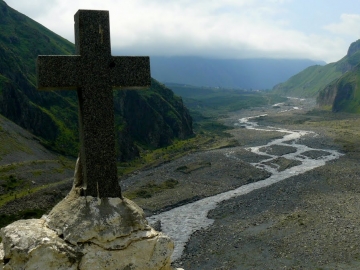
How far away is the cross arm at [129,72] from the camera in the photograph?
9617 mm

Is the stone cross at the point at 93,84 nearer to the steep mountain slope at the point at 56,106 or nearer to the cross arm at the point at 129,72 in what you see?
the cross arm at the point at 129,72

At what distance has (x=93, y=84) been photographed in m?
9.41

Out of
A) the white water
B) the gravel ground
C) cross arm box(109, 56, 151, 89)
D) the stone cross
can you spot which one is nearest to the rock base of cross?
the stone cross

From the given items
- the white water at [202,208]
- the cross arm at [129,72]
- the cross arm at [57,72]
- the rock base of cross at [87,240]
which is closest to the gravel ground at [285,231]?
the white water at [202,208]

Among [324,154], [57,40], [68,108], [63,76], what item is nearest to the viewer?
[63,76]

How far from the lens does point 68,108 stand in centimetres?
10081

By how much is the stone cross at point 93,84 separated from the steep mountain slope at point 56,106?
73.0 m

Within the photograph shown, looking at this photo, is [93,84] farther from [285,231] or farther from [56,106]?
[56,106]

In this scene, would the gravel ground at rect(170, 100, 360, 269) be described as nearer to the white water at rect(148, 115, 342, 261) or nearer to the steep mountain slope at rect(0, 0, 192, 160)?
the white water at rect(148, 115, 342, 261)

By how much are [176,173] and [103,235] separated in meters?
59.8

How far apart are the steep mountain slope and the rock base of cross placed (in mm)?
73342

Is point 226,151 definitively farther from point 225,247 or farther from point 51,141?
point 225,247

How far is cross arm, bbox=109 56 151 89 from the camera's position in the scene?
31.6 feet

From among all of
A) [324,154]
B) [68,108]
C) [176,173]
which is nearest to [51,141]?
[68,108]
